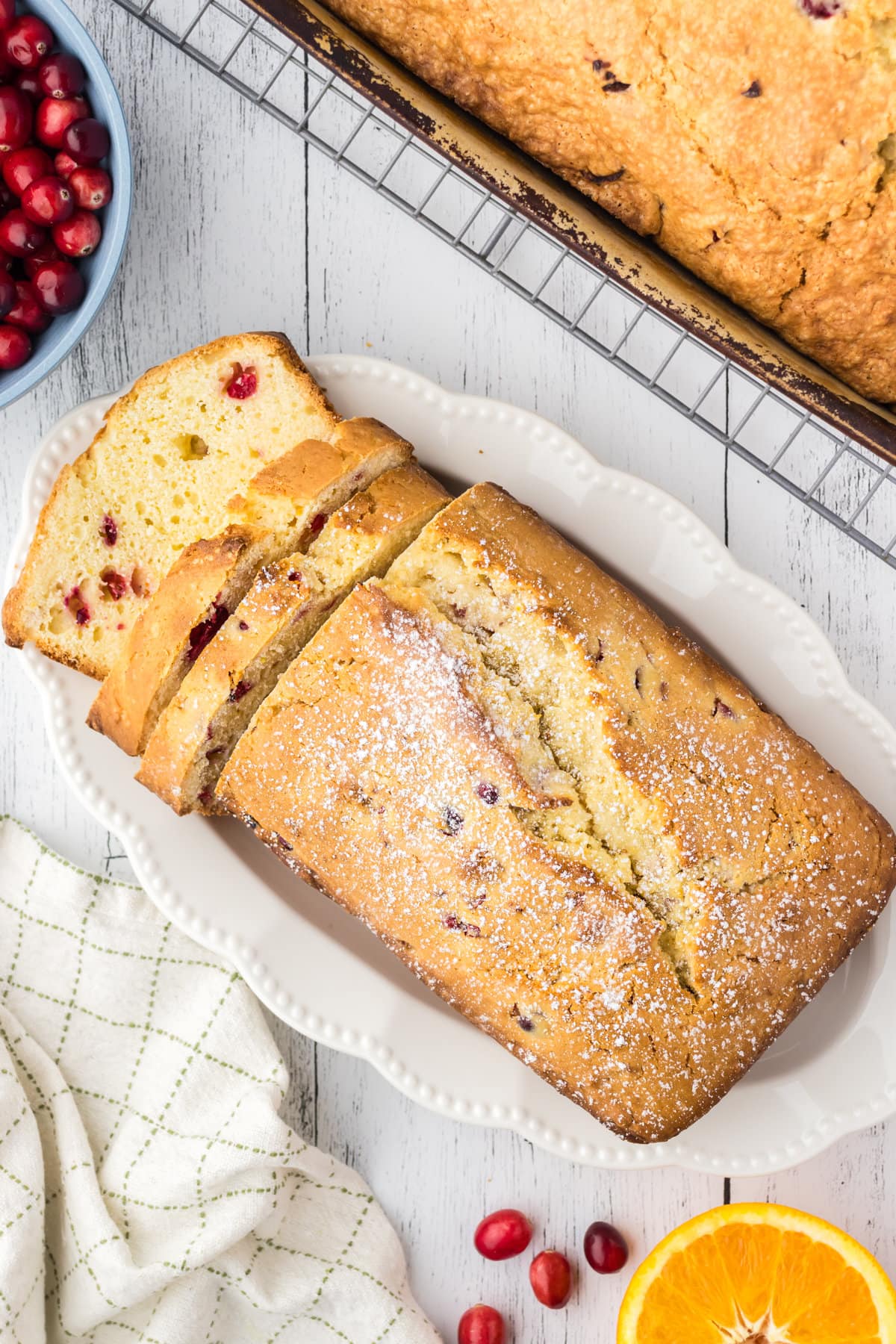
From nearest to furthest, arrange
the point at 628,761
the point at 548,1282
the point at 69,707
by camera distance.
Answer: the point at 628,761, the point at 69,707, the point at 548,1282

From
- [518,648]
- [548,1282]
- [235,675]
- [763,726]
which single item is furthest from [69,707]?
[548,1282]

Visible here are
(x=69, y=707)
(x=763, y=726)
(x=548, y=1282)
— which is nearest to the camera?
(x=763, y=726)

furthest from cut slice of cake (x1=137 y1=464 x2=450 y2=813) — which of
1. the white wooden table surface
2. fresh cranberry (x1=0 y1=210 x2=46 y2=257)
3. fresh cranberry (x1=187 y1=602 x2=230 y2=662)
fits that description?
fresh cranberry (x1=0 y1=210 x2=46 y2=257)

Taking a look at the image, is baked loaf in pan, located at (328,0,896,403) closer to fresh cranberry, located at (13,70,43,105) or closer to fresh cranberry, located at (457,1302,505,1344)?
fresh cranberry, located at (13,70,43,105)

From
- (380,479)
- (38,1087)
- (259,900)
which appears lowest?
(38,1087)

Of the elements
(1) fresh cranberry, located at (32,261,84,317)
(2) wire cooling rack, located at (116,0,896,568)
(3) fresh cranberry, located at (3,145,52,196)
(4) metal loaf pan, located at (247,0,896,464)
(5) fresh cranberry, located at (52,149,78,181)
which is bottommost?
(1) fresh cranberry, located at (32,261,84,317)

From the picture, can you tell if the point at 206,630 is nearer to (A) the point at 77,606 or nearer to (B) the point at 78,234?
(A) the point at 77,606

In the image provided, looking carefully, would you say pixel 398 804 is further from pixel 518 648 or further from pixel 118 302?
pixel 118 302
